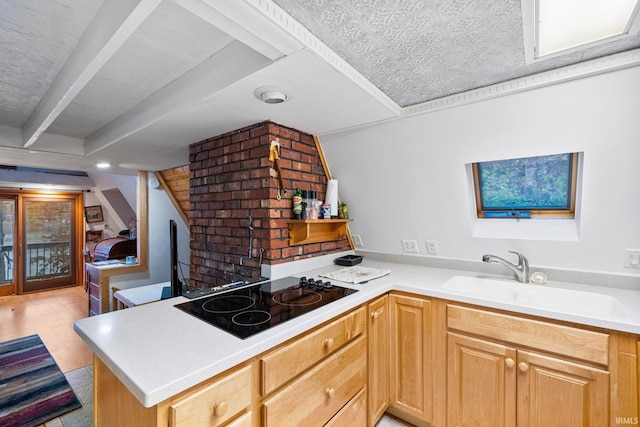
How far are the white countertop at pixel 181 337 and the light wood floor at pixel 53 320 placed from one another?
2.28 m

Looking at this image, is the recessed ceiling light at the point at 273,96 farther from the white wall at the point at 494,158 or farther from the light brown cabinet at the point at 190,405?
the light brown cabinet at the point at 190,405

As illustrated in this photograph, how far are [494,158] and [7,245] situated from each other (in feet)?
24.5

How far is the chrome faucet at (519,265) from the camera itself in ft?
6.17

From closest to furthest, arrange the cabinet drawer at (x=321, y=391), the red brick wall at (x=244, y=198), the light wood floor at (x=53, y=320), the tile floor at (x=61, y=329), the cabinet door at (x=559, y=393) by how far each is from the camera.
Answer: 1. the cabinet drawer at (x=321, y=391)
2. the cabinet door at (x=559, y=393)
3. the red brick wall at (x=244, y=198)
4. the tile floor at (x=61, y=329)
5. the light wood floor at (x=53, y=320)

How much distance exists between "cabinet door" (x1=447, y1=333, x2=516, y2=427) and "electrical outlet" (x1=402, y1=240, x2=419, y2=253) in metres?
0.85

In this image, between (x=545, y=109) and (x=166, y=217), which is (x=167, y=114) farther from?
(x=166, y=217)

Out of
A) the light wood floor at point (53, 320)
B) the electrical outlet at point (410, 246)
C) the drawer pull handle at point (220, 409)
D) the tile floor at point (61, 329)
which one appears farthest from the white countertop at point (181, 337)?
the light wood floor at point (53, 320)

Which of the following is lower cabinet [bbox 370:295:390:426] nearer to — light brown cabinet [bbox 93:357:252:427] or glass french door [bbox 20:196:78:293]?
light brown cabinet [bbox 93:357:252:427]

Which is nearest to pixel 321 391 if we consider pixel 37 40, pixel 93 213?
pixel 37 40

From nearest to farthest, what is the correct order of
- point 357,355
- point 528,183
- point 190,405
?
1. point 190,405
2. point 357,355
3. point 528,183

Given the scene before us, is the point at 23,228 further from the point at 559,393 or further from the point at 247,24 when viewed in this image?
the point at 559,393

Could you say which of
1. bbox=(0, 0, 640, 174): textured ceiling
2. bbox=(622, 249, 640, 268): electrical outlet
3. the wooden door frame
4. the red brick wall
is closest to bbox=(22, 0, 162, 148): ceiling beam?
bbox=(0, 0, 640, 174): textured ceiling

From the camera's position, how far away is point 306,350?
4.13 feet

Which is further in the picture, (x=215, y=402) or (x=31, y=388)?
(x=31, y=388)
